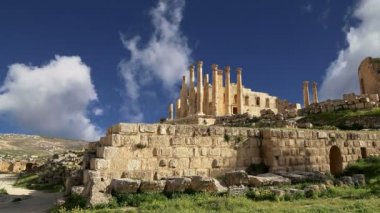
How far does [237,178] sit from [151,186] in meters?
2.91

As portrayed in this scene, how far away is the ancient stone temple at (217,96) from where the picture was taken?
57.5 m

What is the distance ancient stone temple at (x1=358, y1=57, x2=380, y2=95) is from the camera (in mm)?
34438

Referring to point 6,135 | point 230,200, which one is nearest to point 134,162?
point 230,200

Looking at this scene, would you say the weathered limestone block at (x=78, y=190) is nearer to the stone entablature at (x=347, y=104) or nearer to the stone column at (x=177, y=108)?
the stone entablature at (x=347, y=104)

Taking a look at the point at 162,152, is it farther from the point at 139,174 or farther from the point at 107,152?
the point at 107,152

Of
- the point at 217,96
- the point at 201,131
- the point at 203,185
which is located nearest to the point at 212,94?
the point at 217,96

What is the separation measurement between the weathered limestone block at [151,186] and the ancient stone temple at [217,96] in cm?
4571

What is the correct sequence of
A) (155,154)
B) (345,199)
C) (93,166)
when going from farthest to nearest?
(155,154) → (93,166) → (345,199)

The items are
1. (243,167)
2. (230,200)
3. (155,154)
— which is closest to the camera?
(230,200)

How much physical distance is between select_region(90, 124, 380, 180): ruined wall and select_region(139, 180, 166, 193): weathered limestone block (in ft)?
4.58

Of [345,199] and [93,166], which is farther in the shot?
[93,166]

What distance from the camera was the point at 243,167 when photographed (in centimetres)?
1326

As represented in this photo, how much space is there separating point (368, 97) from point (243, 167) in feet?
62.2

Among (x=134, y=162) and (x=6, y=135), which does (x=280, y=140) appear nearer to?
(x=134, y=162)
